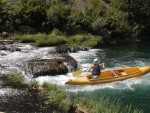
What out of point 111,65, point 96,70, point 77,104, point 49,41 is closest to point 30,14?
point 49,41

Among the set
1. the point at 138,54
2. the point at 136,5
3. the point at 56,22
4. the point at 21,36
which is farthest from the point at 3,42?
the point at 136,5

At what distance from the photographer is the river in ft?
71.7

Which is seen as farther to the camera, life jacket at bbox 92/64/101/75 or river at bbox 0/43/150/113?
life jacket at bbox 92/64/101/75

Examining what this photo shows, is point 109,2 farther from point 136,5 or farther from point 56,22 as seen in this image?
point 56,22

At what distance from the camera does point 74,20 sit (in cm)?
4266

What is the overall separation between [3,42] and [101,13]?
1590cm

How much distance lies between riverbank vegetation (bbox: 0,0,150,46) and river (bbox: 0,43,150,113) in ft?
11.4

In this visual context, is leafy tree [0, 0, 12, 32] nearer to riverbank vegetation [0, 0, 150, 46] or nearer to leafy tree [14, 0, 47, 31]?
riverbank vegetation [0, 0, 150, 46]

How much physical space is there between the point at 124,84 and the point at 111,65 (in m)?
6.17

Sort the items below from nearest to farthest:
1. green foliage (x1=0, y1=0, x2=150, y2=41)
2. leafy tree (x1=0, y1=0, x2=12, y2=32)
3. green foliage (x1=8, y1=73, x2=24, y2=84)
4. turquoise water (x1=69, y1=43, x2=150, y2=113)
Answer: turquoise water (x1=69, y1=43, x2=150, y2=113) < green foliage (x1=8, y1=73, x2=24, y2=84) < leafy tree (x1=0, y1=0, x2=12, y2=32) < green foliage (x1=0, y1=0, x2=150, y2=41)

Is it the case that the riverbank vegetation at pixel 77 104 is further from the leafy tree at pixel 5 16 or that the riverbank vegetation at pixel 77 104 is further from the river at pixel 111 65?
the leafy tree at pixel 5 16

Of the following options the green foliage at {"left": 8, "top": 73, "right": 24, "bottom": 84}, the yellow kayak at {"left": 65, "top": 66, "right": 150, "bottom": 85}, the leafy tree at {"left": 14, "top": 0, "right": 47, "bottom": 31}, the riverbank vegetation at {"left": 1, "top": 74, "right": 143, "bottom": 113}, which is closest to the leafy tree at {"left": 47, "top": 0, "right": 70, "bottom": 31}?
the leafy tree at {"left": 14, "top": 0, "right": 47, "bottom": 31}

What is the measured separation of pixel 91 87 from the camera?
23.2 metres

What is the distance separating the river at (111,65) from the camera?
861 inches
